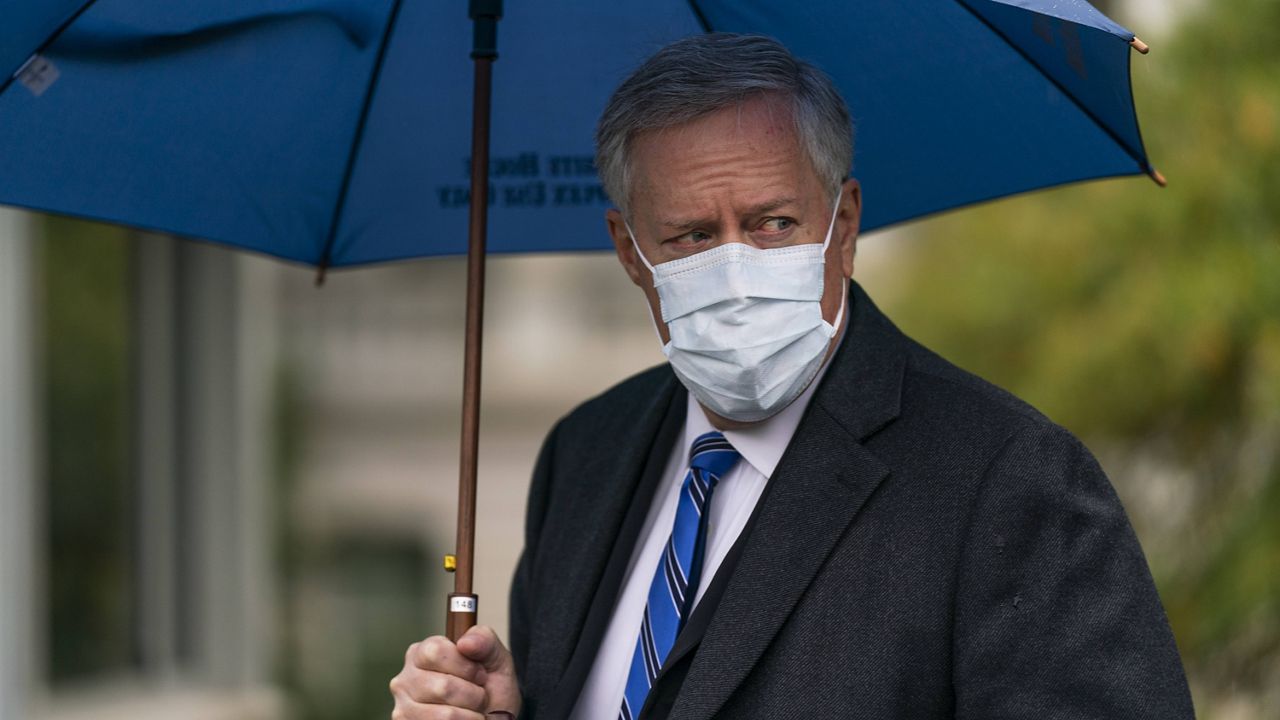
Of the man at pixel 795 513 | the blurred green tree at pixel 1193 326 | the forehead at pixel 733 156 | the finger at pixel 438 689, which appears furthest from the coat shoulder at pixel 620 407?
the blurred green tree at pixel 1193 326

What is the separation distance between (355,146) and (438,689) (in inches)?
45.8

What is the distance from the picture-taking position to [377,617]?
10.3 meters

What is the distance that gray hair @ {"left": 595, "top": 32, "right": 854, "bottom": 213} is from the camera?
2.34 meters

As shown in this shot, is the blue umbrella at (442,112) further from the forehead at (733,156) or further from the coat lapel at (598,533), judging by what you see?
the forehead at (733,156)

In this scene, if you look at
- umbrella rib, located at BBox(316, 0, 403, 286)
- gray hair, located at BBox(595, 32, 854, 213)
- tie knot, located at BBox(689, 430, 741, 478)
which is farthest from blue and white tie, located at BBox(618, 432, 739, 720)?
umbrella rib, located at BBox(316, 0, 403, 286)

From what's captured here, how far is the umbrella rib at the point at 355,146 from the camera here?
289 cm

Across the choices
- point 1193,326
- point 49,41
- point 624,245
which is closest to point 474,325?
point 624,245

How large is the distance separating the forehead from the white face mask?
0.29 feet

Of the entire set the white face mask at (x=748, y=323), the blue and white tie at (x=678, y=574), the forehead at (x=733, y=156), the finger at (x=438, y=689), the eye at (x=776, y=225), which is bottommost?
the finger at (x=438, y=689)

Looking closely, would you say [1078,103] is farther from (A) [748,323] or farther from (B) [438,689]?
(B) [438,689]

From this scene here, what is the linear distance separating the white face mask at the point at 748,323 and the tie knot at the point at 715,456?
12 cm

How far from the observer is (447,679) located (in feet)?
7.56

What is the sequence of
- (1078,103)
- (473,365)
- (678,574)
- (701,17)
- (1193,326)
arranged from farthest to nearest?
(1193,326)
(701,17)
(1078,103)
(473,365)
(678,574)

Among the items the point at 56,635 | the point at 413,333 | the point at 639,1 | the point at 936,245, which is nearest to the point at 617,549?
the point at 639,1
